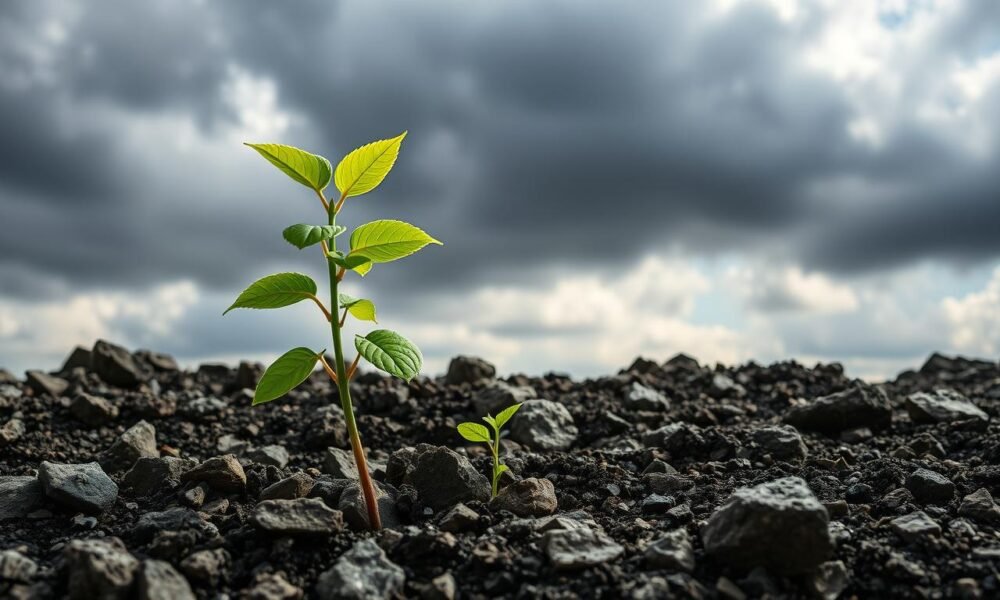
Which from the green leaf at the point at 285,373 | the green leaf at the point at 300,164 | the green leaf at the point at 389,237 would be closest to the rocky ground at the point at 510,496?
the green leaf at the point at 285,373

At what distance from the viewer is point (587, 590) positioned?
308 cm

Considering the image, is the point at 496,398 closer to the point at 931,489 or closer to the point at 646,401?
the point at 646,401

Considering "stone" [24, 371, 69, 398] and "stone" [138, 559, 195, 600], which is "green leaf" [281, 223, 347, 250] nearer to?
"stone" [138, 559, 195, 600]

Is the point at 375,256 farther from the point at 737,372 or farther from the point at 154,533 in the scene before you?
the point at 737,372

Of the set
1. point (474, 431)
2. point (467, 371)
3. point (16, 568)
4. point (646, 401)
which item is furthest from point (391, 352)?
point (467, 371)

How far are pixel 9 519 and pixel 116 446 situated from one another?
1.20 m

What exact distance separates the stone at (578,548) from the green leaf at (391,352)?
960 mm

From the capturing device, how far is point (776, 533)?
10.2 feet

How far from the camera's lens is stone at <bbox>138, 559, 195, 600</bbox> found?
2947 mm

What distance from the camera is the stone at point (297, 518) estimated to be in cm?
343

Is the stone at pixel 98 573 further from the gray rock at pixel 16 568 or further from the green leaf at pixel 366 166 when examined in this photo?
the green leaf at pixel 366 166

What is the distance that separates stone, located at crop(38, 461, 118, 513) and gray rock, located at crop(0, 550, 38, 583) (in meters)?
0.94

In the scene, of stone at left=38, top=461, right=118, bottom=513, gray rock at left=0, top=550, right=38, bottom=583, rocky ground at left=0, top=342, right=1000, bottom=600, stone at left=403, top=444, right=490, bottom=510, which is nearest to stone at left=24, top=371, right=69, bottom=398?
rocky ground at left=0, top=342, right=1000, bottom=600

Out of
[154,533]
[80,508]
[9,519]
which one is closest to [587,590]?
[154,533]
